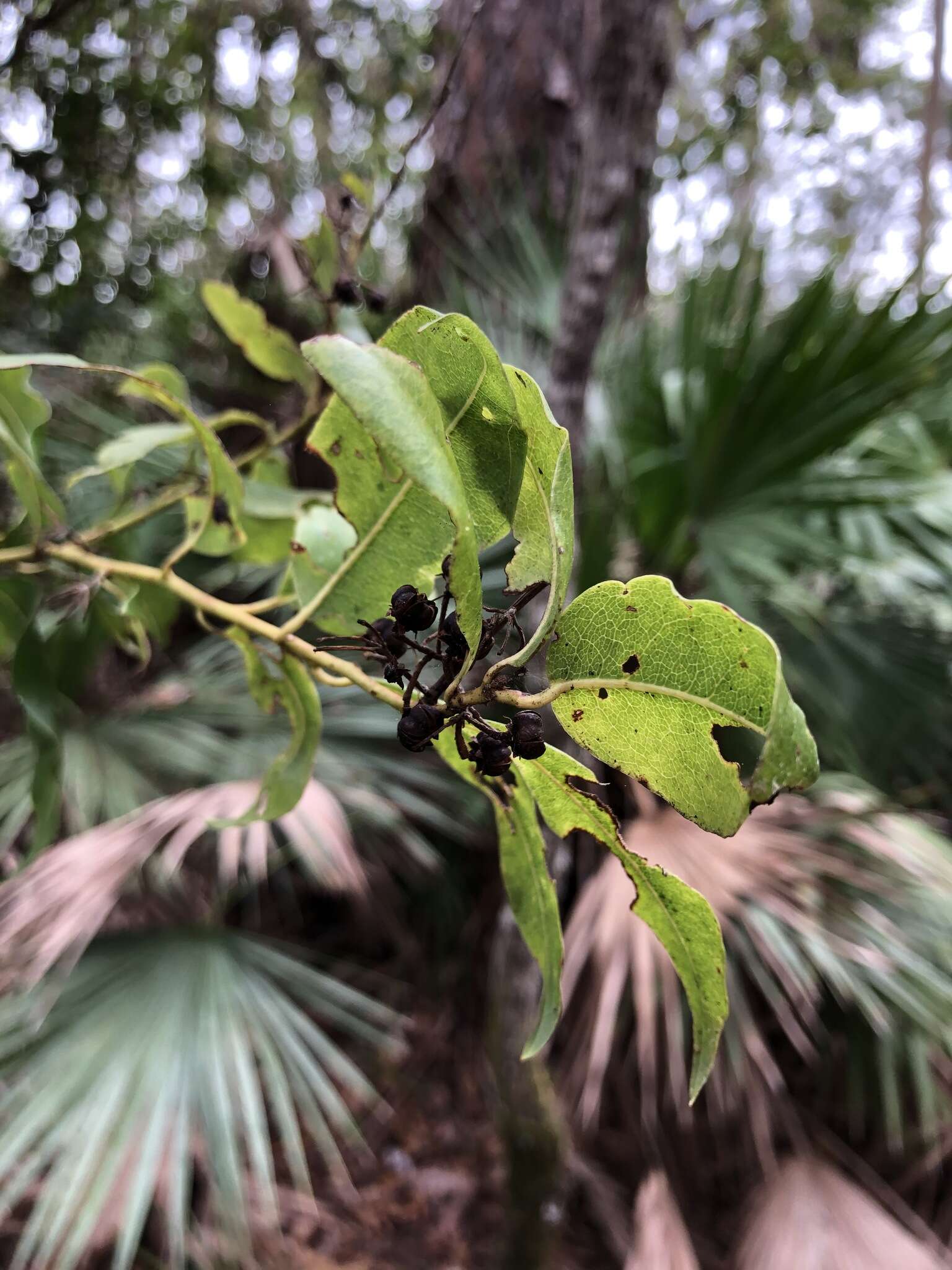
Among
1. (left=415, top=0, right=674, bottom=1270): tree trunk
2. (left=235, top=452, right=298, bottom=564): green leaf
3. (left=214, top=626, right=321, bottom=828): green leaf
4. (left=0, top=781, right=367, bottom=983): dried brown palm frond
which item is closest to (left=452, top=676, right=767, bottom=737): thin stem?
(left=214, top=626, right=321, bottom=828): green leaf

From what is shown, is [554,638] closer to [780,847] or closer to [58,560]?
[58,560]

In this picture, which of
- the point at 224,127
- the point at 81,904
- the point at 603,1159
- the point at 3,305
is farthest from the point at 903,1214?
the point at 224,127

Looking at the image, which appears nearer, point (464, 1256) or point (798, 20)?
point (464, 1256)

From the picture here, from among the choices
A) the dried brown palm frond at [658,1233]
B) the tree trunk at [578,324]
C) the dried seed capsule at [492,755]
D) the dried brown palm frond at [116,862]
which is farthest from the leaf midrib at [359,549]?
the dried brown palm frond at [658,1233]

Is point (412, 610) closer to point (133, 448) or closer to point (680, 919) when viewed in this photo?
point (680, 919)

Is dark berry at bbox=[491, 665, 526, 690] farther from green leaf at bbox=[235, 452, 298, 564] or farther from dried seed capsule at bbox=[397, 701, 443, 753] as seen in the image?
green leaf at bbox=[235, 452, 298, 564]

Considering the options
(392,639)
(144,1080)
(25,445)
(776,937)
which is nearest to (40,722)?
(25,445)

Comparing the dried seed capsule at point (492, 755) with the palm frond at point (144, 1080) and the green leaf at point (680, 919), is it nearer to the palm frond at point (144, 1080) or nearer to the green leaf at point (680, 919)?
the green leaf at point (680, 919)
